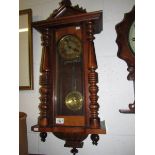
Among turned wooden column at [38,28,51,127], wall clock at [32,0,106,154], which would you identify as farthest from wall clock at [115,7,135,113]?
turned wooden column at [38,28,51,127]

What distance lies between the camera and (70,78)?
3.96ft

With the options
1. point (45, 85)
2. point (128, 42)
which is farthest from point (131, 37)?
point (45, 85)

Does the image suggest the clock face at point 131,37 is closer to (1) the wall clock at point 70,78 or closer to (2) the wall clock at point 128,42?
(2) the wall clock at point 128,42

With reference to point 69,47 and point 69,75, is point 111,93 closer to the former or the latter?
point 69,75

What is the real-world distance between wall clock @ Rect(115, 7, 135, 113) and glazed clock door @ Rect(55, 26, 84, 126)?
0.31 metres

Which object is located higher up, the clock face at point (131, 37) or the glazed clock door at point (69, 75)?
the clock face at point (131, 37)

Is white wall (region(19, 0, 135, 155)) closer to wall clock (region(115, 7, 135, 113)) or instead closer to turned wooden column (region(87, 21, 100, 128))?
wall clock (region(115, 7, 135, 113))

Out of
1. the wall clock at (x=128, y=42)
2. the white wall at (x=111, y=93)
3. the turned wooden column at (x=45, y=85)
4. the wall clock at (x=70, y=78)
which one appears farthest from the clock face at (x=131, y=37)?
the turned wooden column at (x=45, y=85)

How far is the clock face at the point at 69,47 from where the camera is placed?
1.19 metres

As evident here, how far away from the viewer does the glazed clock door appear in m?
1.16

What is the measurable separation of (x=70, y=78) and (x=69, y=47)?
217mm

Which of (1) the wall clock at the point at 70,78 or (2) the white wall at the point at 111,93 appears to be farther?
(2) the white wall at the point at 111,93
